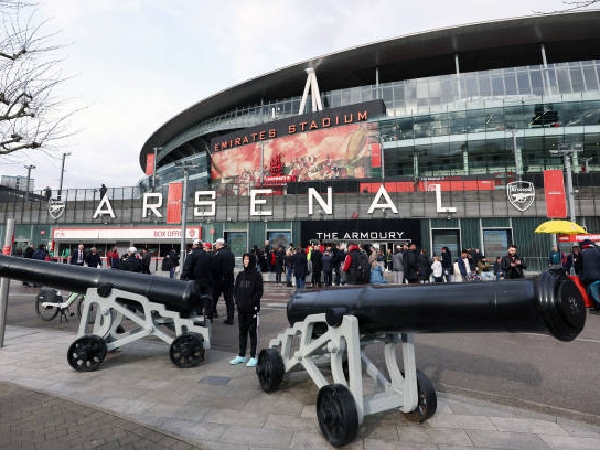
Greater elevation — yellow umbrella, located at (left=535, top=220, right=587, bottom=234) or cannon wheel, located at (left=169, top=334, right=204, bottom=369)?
yellow umbrella, located at (left=535, top=220, right=587, bottom=234)

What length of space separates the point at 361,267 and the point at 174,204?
2117 cm

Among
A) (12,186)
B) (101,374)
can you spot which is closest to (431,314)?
(101,374)

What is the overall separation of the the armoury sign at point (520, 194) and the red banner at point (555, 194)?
110 cm

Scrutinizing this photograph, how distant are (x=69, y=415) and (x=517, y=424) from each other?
441 cm

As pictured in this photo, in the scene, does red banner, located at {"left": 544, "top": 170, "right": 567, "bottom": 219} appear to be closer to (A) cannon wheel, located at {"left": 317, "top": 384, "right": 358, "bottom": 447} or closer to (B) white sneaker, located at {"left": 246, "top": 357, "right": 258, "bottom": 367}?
(B) white sneaker, located at {"left": 246, "top": 357, "right": 258, "bottom": 367}

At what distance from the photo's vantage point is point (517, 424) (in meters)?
3.38

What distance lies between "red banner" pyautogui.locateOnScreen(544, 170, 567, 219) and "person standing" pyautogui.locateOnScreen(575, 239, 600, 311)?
46.2 feet

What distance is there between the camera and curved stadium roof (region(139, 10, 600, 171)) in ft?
127

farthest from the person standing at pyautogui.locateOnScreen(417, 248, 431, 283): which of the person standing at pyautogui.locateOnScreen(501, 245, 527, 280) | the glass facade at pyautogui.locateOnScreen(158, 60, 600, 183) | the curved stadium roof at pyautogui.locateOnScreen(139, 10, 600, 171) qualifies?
the curved stadium roof at pyautogui.locateOnScreen(139, 10, 600, 171)

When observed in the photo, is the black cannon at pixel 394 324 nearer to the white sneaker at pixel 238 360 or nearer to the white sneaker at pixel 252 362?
the white sneaker at pixel 252 362

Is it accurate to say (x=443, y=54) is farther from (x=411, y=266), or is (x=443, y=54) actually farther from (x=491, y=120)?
(x=411, y=266)

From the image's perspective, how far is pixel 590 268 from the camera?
9695 mm

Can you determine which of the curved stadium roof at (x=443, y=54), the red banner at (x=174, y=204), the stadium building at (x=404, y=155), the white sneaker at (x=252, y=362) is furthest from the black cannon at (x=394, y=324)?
the curved stadium roof at (x=443, y=54)

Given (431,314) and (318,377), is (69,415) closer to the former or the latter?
(318,377)
